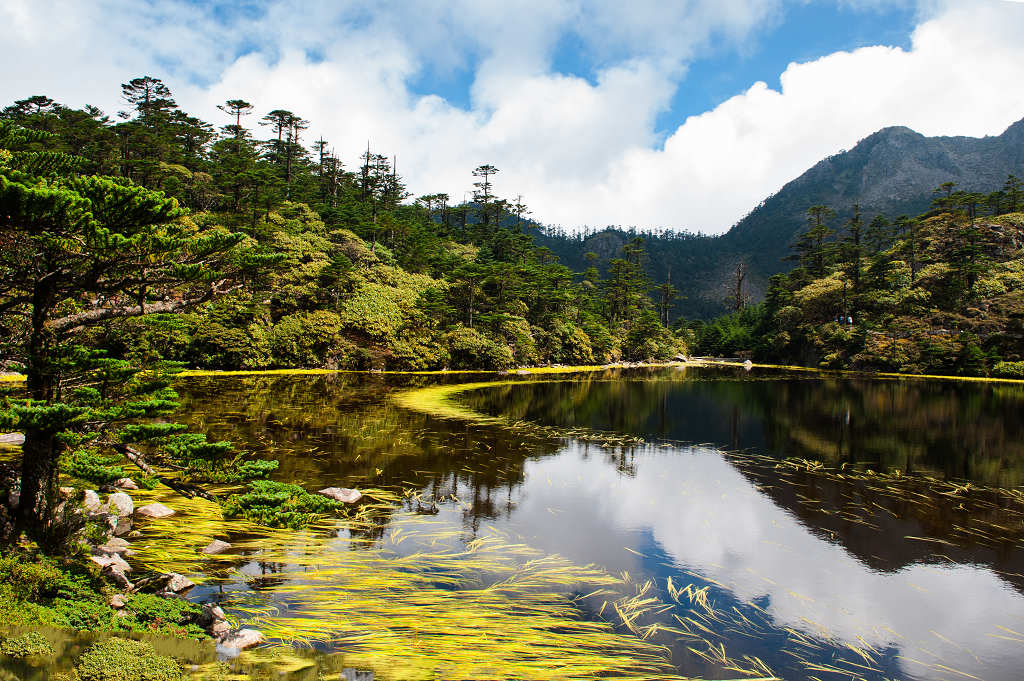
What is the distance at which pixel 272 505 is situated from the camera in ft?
14.5

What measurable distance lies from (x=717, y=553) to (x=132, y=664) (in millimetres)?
6737

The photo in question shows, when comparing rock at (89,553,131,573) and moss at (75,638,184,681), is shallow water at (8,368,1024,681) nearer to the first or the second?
rock at (89,553,131,573)

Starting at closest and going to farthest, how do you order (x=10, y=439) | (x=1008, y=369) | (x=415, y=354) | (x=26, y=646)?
(x=26, y=646)
(x=10, y=439)
(x=415, y=354)
(x=1008, y=369)

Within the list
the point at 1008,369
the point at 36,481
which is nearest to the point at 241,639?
the point at 36,481

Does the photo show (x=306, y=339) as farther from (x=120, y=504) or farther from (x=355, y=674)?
(x=355, y=674)

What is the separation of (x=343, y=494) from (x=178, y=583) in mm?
3081

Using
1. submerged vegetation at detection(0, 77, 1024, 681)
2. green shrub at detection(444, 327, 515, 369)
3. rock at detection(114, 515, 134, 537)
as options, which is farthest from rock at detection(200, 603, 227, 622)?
green shrub at detection(444, 327, 515, 369)

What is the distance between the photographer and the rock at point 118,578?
4.52 m

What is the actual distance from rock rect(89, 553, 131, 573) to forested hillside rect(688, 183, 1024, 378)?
155 ft

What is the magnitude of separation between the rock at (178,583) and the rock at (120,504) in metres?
2.26

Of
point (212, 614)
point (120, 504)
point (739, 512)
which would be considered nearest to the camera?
point (212, 614)

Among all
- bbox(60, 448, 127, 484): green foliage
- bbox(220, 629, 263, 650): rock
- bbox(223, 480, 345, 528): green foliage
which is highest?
bbox(60, 448, 127, 484): green foliage

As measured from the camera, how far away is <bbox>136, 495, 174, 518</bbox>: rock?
671 centimetres

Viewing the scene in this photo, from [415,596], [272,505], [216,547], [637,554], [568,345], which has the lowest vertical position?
[637,554]
